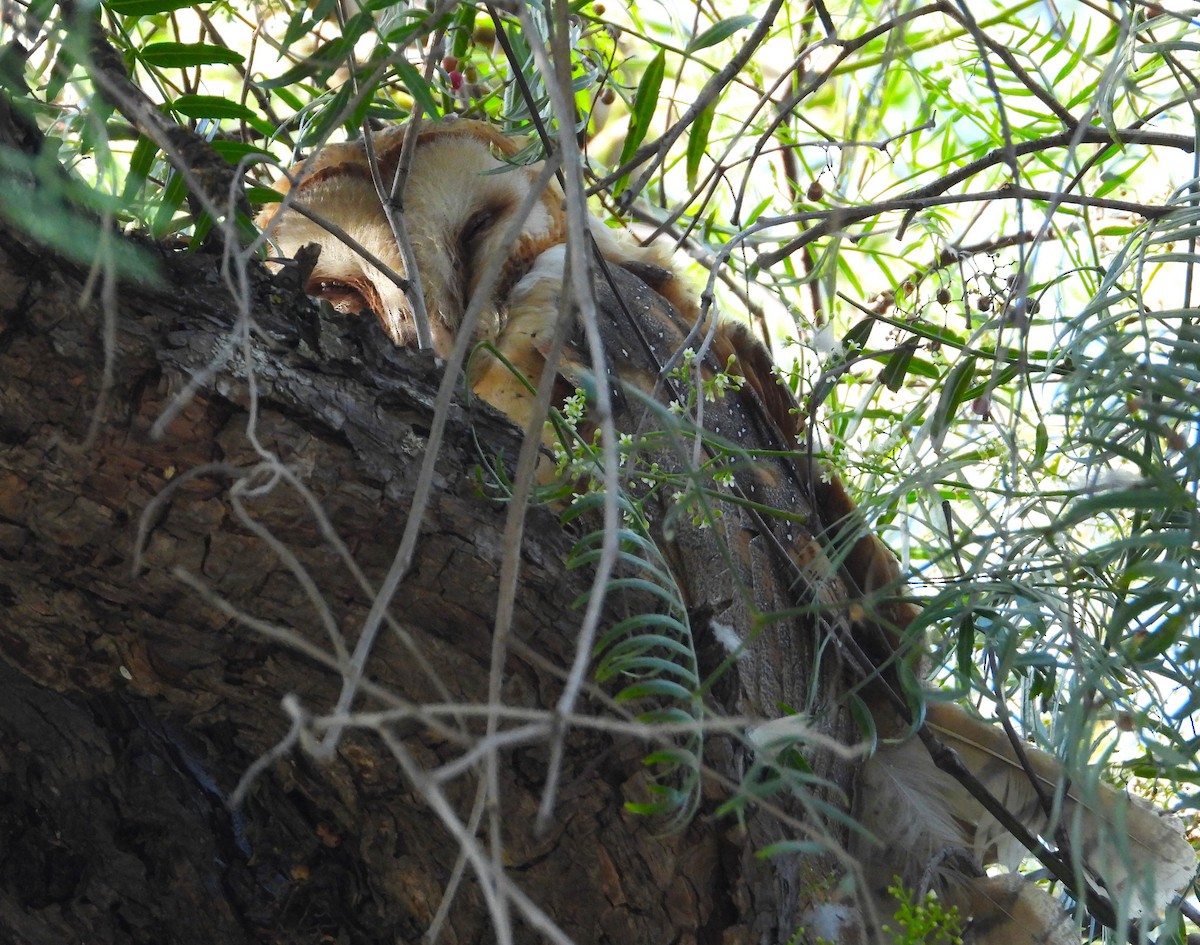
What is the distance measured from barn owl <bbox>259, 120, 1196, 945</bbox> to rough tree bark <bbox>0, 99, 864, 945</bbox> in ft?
0.40

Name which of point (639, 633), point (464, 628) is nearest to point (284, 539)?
point (464, 628)

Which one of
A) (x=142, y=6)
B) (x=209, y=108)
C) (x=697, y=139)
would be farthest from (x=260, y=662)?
(x=697, y=139)

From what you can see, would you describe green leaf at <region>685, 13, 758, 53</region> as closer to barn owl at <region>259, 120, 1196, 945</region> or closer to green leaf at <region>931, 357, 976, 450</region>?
barn owl at <region>259, 120, 1196, 945</region>

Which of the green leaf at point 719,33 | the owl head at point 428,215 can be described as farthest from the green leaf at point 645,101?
the owl head at point 428,215

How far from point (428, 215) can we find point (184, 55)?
47 cm

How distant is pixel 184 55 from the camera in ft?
3.62

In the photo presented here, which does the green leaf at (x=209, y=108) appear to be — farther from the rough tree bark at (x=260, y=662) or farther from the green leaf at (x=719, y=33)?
the green leaf at (x=719, y=33)

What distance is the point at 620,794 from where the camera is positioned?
883mm

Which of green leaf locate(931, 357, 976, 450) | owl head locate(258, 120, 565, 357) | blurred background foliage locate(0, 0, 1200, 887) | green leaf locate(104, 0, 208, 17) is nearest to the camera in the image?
blurred background foliage locate(0, 0, 1200, 887)

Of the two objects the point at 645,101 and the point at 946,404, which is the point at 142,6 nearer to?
the point at 645,101

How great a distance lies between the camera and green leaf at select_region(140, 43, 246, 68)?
43.0 inches

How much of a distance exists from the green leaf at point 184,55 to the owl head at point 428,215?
1.37 ft

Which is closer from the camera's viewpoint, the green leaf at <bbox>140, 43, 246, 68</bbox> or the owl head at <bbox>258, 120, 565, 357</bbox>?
the green leaf at <bbox>140, 43, 246, 68</bbox>

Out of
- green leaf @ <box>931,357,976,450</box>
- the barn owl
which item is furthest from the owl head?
green leaf @ <box>931,357,976,450</box>
